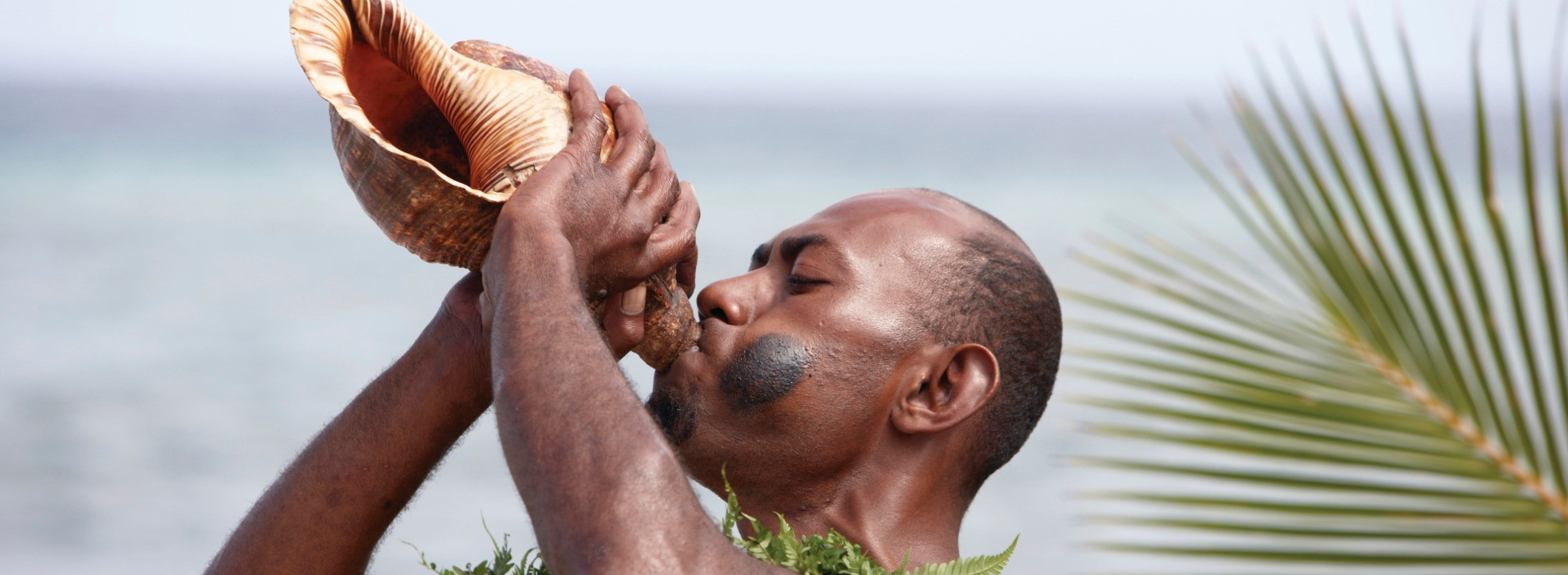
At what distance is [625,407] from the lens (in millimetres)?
1704

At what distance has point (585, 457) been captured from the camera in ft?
5.41

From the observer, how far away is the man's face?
2.43 meters

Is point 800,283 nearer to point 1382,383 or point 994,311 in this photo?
point 994,311

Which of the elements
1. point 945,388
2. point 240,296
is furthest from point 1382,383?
point 240,296

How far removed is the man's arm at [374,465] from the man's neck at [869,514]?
22.9 inches

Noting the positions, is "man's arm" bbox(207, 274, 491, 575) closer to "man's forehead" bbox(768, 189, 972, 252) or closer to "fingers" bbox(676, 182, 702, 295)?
"fingers" bbox(676, 182, 702, 295)

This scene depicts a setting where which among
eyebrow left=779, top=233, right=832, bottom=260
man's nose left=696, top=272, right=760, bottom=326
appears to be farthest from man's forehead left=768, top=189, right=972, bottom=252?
man's nose left=696, top=272, right=760, bottom=326

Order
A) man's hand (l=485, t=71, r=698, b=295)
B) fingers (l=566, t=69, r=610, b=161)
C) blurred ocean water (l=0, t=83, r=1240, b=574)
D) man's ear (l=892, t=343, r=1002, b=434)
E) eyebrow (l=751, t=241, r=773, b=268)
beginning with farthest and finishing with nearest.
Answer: blurred ocean water (l=0, t=83, r=1240, b=574) → eyebrow (l=751, t=241, r=773, b=268) → man's ear (l=892, t=343, r=1002, b=434) → fingers (l=566, t=69, r=610, b=161) → man's hand (l=485, t=71, r=698, b=295)

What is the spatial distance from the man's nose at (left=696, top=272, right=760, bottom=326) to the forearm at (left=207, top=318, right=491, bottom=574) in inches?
17.5

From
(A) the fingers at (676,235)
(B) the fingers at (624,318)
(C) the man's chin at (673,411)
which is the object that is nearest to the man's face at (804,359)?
(C) the man's chin at (673,411)

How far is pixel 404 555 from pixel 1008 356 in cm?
683

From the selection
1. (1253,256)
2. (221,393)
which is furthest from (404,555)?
(1253,256)

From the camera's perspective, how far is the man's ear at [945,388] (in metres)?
2.52

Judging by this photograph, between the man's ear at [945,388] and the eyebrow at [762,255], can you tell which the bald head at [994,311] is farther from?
the eyebrow at [762,255]
